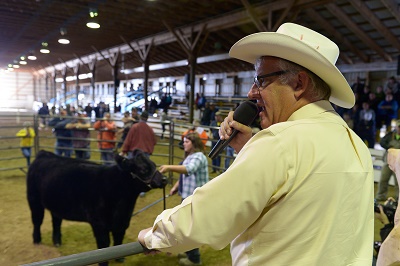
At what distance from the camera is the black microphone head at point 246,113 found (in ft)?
4.28

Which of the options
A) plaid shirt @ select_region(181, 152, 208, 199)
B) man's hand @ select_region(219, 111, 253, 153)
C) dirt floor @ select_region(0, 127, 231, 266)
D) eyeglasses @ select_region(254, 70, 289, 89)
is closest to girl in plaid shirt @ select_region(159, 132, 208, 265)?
plaid shirt @ select_region(181, 152, 208, 199)

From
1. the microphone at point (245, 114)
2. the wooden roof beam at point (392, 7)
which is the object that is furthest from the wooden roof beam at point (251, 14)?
the microphone at point (245, 114)

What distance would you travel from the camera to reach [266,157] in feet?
2.76

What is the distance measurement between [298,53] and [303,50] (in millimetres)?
22

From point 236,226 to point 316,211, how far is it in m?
0.22

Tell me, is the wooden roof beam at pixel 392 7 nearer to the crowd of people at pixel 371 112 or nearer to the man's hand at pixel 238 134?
the crowd of people at pixel 371 112

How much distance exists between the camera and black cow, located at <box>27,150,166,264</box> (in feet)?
11.3

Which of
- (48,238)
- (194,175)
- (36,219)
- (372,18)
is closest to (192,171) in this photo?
(194,175)

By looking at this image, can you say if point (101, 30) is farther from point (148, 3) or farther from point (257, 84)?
point (257, 84)

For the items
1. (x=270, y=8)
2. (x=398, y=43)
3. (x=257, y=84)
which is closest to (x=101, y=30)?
(x=270, y=8)

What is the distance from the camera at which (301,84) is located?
40.6 inches

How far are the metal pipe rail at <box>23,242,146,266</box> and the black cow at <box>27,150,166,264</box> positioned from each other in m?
2.10

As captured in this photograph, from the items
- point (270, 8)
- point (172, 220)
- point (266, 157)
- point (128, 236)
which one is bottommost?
point (128, 236)

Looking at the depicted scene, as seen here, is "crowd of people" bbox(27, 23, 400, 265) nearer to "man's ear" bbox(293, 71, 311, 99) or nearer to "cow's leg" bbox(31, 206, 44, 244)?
"man's ear" bbox(293, 71, 311, 99)
